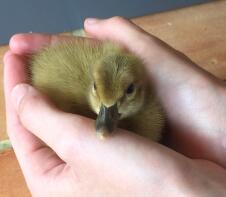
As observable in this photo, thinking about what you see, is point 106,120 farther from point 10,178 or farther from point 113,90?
point 10,178

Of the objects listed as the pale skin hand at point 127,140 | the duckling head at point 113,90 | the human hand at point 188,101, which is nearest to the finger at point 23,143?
the pale skin hand at point 127,140

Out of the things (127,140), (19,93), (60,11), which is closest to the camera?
(127,140)

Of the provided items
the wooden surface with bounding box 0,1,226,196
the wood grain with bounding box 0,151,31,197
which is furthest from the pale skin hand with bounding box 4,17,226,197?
the wooden surface with bounding box 0,1,226,196

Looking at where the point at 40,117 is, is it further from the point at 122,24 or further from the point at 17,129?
the point at 122,24

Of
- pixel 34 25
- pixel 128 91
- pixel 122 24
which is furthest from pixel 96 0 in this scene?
pixel 128 91

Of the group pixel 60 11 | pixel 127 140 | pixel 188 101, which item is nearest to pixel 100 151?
pixel 127 140

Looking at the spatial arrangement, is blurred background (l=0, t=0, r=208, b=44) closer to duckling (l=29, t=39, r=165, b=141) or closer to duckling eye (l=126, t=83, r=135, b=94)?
duckling (l=29, t=39, r=165, b=141)

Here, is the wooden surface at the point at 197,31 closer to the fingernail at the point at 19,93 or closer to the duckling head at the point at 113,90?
the fingernail at the point at 19,93
